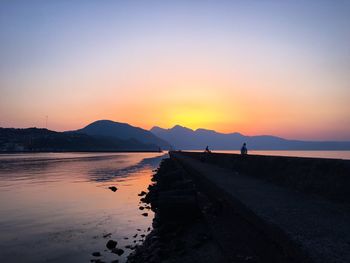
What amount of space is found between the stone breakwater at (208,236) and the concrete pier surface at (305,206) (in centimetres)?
15

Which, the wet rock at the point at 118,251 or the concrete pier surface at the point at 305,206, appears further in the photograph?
the wet rock at the point at 118,251

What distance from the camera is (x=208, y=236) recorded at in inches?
417

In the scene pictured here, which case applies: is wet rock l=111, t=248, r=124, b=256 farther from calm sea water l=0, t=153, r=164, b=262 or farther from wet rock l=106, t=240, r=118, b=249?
wet rock l=106, t=240, r=118, b=249

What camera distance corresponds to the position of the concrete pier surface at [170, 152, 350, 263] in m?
5.67

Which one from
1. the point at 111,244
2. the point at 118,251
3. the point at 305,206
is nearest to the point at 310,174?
the point at 305,206

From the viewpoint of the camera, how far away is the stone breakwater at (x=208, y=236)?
21.8 ft

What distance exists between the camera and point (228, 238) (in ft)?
28.4

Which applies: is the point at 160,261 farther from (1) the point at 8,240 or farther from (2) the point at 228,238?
(1) the point at 8,240

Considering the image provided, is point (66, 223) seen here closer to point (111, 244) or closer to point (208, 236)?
point (111, 244)

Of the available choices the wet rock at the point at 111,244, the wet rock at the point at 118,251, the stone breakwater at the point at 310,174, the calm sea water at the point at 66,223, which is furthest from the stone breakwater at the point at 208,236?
the stone breakwater at the point at 310,174

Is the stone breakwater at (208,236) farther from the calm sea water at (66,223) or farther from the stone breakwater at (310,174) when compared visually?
the stone breakwater at (310,174)

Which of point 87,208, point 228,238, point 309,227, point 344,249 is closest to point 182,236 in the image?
point 228,238

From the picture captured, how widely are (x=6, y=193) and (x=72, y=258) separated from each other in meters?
18.6

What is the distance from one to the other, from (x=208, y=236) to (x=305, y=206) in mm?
3133
